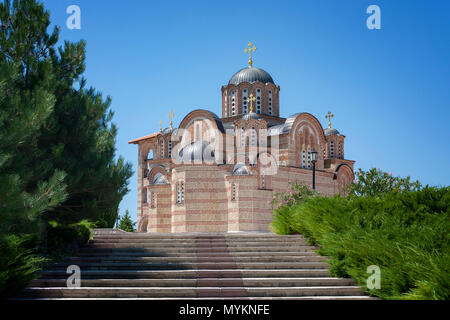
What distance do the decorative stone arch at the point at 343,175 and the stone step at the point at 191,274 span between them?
25.8m

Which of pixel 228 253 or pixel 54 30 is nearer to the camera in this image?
pixel 228 253

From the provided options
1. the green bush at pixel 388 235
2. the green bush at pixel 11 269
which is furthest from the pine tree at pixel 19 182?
the green bush at pixel 388 235

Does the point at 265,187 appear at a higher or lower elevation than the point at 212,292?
higher

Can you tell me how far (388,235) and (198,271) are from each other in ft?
13.2

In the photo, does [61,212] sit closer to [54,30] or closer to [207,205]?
[54,30]

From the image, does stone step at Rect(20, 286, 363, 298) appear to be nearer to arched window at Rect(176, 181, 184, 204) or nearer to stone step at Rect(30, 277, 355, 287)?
stone step at Rect(30, 277, 355, 287)

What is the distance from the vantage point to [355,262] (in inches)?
381

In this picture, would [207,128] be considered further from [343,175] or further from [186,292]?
[186,292]

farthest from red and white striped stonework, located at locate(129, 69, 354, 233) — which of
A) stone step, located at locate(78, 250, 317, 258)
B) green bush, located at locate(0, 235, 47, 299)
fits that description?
green bush, located at locate(0, 235, 47, 299)

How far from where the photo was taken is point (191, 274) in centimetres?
1039

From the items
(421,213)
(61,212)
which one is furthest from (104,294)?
(421,213)

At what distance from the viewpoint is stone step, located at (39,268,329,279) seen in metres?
10.4

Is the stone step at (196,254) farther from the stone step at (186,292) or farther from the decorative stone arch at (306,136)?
the decorative stone arch at (306,136)

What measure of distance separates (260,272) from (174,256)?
8.62 ft
